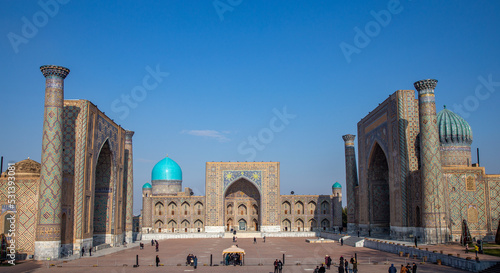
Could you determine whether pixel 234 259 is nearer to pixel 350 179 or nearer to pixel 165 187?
pixel 350 179

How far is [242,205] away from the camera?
160ft

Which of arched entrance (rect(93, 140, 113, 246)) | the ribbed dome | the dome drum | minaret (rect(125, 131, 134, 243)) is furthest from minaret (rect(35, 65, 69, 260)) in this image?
the dome drum

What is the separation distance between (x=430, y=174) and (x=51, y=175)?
19.2 metres

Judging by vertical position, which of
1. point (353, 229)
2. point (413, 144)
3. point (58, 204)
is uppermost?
point (413, 144)

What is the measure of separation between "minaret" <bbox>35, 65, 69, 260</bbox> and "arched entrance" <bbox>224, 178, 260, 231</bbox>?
28.3 metres

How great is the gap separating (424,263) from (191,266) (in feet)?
32.7

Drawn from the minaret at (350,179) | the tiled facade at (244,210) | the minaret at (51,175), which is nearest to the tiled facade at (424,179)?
the minaret at (350,179)

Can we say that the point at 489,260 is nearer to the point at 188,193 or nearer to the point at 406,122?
the point at 406,122

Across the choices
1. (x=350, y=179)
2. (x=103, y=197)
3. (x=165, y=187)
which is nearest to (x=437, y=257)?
(x=103, y=197)

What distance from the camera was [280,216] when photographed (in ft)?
153

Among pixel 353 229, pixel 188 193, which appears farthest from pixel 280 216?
pixel 188 193

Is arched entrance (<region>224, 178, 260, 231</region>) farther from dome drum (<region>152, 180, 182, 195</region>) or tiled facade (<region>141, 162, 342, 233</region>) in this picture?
dome drum (<region>152, 180, 182, 195</region>)

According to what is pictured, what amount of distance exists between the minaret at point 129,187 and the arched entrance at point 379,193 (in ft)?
59.7

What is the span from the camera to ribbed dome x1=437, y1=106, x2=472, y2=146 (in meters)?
30.6
